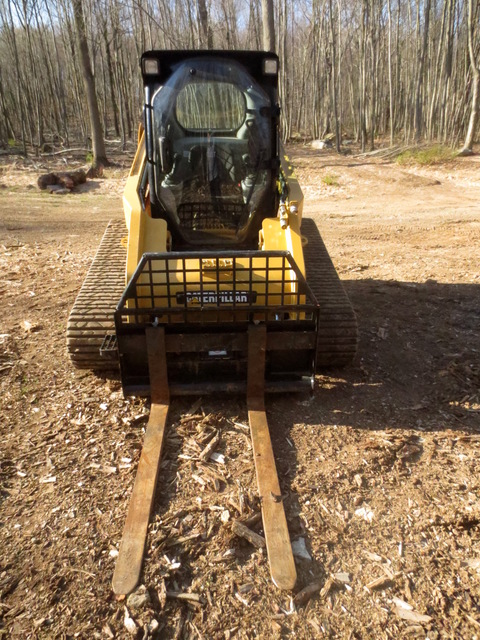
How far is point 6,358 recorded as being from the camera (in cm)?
482

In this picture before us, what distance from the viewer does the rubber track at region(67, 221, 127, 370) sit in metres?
4.32

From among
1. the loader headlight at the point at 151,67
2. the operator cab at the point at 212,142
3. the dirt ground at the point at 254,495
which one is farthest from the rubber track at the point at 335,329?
the loader headlight at the point at 151,67

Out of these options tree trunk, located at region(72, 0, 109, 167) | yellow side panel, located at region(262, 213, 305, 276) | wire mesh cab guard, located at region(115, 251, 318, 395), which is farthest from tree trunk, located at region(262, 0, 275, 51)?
wire mesh cab guard, located at region(115, 251, 318, 395)

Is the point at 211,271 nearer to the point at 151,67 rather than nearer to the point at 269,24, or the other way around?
the point at 151,67

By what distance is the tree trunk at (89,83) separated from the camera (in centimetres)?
1559

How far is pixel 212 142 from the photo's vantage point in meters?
4.67

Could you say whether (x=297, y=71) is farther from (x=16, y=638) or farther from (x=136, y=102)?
(x=16, y=638)

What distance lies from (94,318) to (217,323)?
120 centimetres

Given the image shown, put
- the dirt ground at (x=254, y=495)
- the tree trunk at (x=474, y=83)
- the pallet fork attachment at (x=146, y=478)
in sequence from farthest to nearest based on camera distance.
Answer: the tree trunk at (x=474, y=83), the pallet fork attachment at (x=146, y=478), the dirt ground at (x=254, y=495)

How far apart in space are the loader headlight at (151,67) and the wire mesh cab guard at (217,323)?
1.69m

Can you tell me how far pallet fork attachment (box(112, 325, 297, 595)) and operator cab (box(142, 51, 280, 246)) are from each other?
4.66 ft

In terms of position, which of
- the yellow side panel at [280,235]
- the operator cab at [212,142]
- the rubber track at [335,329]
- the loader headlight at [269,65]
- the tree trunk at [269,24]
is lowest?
the rubber track at [335,329]

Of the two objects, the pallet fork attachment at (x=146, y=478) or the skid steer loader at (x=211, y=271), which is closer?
the pallet fork attachment at (x=146, y=478)

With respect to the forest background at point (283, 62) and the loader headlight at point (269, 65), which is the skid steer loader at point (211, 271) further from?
the forest background at point (283, 62)
